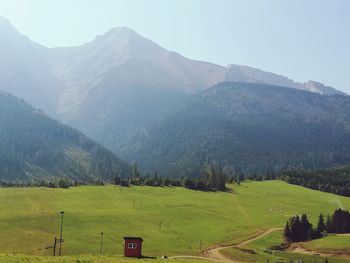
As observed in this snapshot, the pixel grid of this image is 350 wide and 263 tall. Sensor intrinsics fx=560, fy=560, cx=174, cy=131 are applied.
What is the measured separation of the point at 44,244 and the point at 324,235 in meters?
84.0

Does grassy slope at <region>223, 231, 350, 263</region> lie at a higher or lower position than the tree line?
lower

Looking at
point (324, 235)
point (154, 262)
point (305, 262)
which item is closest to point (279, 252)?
point (305, 262)

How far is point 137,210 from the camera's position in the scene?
18300 cm

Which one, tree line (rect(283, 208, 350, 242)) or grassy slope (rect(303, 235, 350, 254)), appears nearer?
grassy slope (rect(303, 235, 350, 254))

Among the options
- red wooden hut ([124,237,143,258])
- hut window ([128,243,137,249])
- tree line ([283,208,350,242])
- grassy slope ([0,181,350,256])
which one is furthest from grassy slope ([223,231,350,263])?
hut window ([128,243,137,249])

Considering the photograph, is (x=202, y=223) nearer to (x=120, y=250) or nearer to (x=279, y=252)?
(x=279, y=252)

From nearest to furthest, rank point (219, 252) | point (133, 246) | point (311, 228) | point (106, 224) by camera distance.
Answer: point (133, 246) < point (219, 252) < point (106, 224) < point (311, 228)

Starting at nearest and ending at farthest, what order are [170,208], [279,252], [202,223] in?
[279,252] → [202,223] → [170,208]

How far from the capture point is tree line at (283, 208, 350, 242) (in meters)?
168

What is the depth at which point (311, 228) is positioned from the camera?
173375 mm

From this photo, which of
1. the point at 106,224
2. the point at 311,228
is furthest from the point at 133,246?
the point at 311,228

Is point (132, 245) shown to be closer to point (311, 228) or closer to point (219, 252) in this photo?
point (219, 252)

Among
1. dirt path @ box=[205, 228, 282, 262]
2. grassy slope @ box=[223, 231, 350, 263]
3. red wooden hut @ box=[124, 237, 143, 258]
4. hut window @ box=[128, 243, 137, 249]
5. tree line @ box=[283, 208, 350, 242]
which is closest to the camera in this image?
red wooden hut @ box=[124, 237, 143, 258]

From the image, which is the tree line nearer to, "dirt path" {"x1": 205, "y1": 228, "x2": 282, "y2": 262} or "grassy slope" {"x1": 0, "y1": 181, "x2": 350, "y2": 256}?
"dirt path" {"x1": 205, "y1": 228, "x2": 282, "y2": 262}
